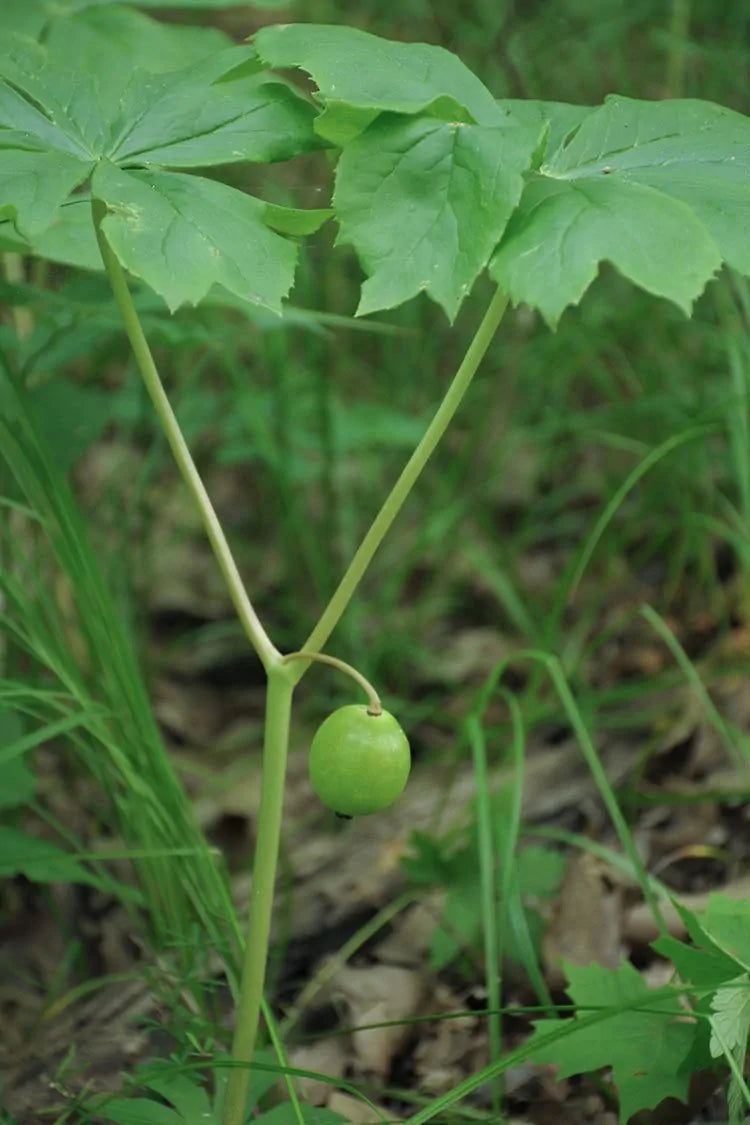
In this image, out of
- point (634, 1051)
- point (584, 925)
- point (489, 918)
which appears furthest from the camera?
point (584, 925)

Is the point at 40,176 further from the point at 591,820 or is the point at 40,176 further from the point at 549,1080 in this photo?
the point at 591,820

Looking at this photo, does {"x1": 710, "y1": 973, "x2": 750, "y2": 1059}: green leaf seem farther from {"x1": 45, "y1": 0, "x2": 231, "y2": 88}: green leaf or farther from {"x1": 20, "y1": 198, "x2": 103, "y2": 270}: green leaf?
{"x1": 45, "y1": 0, "x2": 231, "y2": 88}: green leaf

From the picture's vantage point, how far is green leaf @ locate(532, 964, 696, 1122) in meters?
1.10

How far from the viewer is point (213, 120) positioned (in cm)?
104

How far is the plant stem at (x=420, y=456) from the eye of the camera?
98cm

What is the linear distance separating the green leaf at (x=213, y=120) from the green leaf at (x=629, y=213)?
0.21 m

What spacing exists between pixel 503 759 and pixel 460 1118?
74 cm

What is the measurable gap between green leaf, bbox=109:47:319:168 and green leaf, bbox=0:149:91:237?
6cm

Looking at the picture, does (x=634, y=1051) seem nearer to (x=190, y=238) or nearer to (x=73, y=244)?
(x=190, y=238)

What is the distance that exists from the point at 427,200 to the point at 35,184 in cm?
30

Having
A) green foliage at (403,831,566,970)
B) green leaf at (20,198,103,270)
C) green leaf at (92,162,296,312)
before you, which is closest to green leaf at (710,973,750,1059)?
green foliage at (403,831,566,970)

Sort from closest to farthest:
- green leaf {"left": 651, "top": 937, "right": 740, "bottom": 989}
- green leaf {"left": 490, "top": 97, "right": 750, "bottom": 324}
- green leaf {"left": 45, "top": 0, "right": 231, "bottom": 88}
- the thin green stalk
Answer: green leaf {"left": 490, "top": 97, "right": 750, "bottom": 324} < green leaf {"left": 651, "top": 937, "right": 740, "bottom": 989} < the thin green stalk < green leaf {"left": 45, "top": 0, "right": 231, "bottom": 88}

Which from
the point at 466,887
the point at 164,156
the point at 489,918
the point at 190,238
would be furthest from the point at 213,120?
the point at 466,887

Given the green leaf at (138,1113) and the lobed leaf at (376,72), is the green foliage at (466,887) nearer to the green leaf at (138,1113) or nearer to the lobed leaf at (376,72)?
the green leaf at (138,1113)
